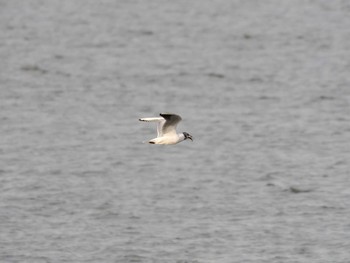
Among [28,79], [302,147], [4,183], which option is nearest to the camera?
[4,183]

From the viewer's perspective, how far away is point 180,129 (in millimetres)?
45906

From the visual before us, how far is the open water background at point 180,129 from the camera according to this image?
1410 inches

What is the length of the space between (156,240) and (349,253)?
551 cm

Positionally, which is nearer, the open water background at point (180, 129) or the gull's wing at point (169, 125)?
the gull's wing at point (169, 125)

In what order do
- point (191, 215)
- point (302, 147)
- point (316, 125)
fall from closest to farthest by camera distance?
point (191, 215)
point (302, 147)
point (316, 125)

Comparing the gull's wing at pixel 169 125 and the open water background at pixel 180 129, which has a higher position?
the gull's wing at pixel 169 125

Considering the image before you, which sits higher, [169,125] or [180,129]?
[169,125]

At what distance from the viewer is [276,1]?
2776 inches

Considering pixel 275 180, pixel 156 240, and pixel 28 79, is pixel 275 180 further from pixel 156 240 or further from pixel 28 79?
pixel 28 79

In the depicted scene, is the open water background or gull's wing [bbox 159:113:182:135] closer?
gull's wing [bbox 159:113:182:135]

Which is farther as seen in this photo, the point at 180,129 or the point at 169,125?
the point at 180,129

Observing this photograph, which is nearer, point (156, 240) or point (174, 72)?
point (156, 240)

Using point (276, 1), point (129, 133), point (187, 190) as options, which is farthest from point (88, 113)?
point (276, 1)

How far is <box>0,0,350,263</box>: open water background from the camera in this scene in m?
35.8
